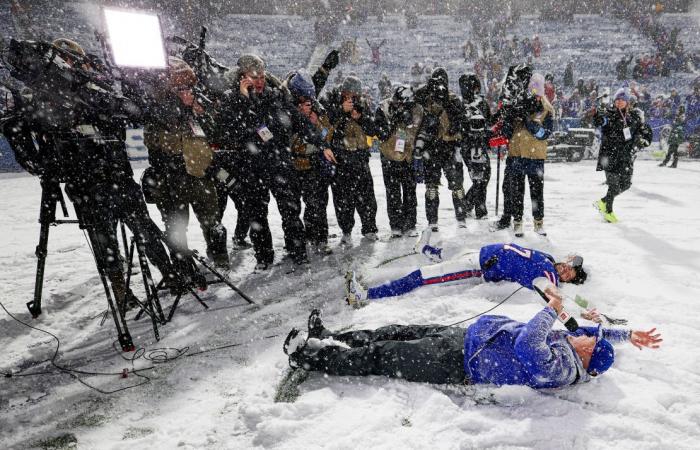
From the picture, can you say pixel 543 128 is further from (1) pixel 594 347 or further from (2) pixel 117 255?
(2) pixel 117 255

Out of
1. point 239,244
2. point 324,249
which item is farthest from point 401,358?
point 239,244

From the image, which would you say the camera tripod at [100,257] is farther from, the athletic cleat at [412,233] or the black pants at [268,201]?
the athletic cleat at [412,233]

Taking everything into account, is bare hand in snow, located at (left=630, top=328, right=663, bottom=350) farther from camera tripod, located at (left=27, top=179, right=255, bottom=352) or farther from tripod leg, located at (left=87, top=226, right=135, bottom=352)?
tripod leg, located at (left=87, top=226, right=135, bottom=352)

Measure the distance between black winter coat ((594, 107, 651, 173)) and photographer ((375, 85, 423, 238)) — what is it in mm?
2865

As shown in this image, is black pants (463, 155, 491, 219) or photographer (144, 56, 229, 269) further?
black pants (463, 155, 491, 219)

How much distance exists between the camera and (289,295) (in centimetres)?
414

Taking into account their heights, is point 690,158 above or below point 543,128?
below

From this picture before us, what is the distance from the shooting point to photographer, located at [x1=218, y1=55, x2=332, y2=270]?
4.16 meters

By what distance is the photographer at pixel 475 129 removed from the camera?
5496 millimetres

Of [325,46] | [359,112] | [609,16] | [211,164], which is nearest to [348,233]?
[359,112]

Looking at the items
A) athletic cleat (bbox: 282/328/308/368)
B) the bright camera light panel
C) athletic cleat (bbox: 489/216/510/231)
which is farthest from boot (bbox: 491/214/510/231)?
the bright camera light panel

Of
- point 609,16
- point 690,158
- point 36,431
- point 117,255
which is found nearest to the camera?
point 36,431

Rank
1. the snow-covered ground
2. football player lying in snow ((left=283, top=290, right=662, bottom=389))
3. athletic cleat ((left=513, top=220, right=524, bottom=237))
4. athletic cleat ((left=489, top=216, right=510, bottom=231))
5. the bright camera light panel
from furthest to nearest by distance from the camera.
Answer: athletic cleat ((left=489, top=216, right=510, bottom=231)) → athletic cleat ((left=513, top=220, right=524, bottom=237)) → the bright camera light panel → football player lying in snow ((left=283, top=290, right=662, bottom=389)) → the snow-covered ground

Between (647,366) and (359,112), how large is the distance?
3780mm
